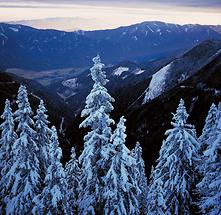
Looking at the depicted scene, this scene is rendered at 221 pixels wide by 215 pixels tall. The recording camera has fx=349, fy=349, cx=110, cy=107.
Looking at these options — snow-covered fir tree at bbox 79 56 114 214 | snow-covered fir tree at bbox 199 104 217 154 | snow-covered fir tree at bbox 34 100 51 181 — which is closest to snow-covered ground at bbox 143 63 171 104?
snow-covered fir tree at bbox 199 104 217 154

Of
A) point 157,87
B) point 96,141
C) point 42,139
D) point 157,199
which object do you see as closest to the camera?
point 96,141

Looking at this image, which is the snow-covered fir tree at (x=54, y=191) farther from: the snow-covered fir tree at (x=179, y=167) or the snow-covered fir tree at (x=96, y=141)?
the snow-covered fir tree at (x=179, y=167)

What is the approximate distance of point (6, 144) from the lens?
29281mm

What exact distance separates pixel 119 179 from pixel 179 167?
6181mm

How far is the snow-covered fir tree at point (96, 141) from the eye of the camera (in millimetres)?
20297

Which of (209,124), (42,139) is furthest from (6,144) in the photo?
(209,124)

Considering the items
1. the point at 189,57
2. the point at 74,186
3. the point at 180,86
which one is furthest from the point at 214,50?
the point at 74,186

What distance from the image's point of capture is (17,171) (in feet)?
87.5

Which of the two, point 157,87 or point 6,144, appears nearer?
point 6,144

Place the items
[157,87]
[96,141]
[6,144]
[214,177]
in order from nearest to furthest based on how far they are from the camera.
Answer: [214,177]
[96,141]
[6,144]
[157,87]

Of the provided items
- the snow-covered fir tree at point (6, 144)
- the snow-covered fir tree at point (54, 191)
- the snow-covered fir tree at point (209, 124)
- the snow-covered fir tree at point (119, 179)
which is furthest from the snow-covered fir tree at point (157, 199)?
the snow-covered fir tree at point (6, 144)

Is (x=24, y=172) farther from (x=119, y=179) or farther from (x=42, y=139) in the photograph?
(x=119, y=179)

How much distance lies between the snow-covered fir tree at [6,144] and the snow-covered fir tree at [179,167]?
12.1 metres

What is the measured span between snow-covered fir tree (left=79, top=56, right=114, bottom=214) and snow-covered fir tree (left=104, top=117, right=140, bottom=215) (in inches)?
24.3
